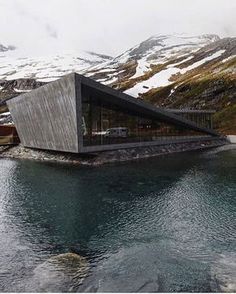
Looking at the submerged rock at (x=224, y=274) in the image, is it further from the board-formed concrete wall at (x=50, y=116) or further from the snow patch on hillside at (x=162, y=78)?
the snow patch on hillside at (x=162, y=78)

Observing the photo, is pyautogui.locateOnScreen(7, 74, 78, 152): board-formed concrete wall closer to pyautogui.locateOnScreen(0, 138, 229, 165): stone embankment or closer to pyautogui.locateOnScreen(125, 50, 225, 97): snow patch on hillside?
pyautogui.locateOnScreen(0, 138, 229, 165): stone embankment

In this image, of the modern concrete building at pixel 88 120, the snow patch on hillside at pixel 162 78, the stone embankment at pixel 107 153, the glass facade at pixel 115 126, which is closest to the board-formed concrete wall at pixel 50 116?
the modern concrete building at pixel 88 120

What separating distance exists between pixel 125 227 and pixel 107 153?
30.2m

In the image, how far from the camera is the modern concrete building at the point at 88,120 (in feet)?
156

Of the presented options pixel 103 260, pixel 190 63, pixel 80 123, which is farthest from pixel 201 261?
pixel 190 63

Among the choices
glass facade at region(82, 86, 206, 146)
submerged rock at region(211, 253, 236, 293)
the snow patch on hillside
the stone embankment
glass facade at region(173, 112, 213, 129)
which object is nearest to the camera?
submerged rock at region(211, 253, 236, 293)

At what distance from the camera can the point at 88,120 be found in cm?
5141

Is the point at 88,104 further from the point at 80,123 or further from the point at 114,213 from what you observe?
the point at 114,213

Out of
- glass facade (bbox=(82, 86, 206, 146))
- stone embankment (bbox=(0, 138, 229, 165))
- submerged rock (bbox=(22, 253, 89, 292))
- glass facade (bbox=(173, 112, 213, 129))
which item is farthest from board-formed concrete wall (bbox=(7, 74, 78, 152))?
submerged rock (bbox=(22, 253, 89, 292))

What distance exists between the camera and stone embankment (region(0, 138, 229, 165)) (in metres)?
52.4

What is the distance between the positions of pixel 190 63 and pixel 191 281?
154m

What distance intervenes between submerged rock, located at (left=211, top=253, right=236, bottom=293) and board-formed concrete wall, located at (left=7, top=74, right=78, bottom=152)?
3181 centimetres

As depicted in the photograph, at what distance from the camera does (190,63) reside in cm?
16062

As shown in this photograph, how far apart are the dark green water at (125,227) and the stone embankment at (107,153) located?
8.81 metres
